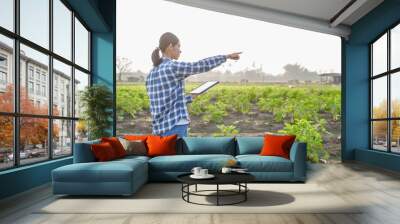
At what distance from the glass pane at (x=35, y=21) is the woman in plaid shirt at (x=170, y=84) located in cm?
361

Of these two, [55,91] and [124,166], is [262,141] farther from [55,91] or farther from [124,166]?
[55,91]

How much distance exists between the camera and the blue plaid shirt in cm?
974

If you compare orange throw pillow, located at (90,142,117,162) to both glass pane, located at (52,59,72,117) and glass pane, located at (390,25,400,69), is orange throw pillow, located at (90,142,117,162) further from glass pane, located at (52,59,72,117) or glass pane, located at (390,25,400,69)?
glass pane, located at (390,25,400,69)

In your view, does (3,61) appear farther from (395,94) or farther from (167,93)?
(395,94)

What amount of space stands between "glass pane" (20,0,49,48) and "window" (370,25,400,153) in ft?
22.6

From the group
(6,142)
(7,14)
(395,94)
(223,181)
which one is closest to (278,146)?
(223,181)

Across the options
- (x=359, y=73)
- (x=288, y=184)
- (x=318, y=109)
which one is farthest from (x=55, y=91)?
(x=359, y=73)

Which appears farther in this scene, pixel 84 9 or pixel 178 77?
pixel 178 77

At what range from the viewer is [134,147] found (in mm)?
7141

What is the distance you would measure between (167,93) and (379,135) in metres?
5.07

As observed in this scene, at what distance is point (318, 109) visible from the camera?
34.1 feet

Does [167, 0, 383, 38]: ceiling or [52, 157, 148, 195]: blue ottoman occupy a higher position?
[167, 0, 383, 38]: ceiling

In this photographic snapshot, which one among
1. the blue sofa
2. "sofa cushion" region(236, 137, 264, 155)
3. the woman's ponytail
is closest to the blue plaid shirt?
the woman's ponytail

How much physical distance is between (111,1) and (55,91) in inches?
132
